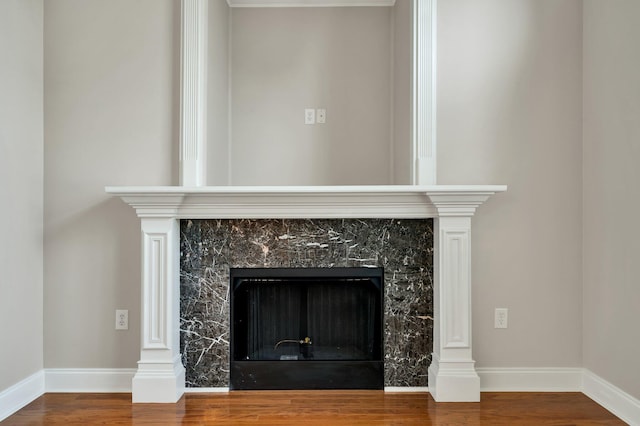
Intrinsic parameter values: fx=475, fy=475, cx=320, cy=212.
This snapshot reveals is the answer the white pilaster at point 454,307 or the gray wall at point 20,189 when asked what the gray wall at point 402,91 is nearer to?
the white pilaster at point 454,307

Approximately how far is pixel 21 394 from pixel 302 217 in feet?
5.63

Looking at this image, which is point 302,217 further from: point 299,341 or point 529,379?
point 529,379

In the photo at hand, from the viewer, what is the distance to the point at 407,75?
8.96 ft

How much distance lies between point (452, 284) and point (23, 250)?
2.28 meters

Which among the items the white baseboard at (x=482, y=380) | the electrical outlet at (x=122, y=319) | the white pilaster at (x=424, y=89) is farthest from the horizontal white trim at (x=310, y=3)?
the white baseboard at (x=482, y=380)

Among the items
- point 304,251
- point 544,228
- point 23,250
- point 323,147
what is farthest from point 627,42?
point 23,250

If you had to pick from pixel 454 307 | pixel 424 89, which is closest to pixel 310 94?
pixel 424 89

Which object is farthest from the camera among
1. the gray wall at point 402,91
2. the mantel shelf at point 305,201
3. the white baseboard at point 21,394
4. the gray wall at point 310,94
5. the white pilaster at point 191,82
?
the gray wall at point 310,94

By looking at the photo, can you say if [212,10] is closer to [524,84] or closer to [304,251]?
[304,251]

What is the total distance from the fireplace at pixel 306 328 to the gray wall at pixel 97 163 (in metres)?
0.60

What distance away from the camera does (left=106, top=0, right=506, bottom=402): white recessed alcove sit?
99.0 inches

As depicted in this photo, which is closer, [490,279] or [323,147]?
[490,279]

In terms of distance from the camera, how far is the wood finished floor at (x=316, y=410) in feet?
7.44

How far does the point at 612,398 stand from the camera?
239cm
